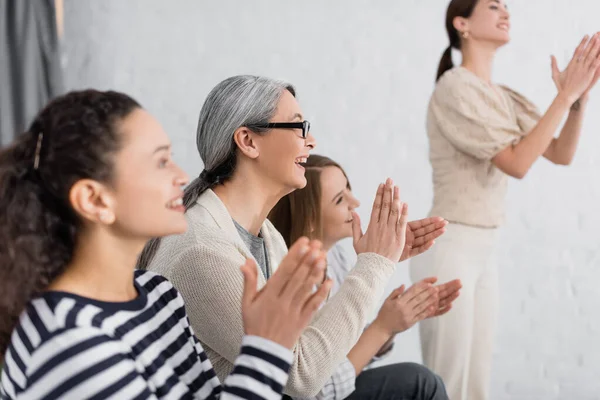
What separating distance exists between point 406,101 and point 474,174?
1005 millimetres

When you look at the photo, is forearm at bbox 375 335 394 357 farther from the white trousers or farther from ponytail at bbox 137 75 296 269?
ponytail at bbox 137 75 296 269

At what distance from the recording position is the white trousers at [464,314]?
6.43 ft

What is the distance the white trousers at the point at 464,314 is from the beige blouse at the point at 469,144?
0.06 m

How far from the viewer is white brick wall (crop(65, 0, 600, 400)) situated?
291cm

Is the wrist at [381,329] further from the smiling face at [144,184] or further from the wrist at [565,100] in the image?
the wrist at [565,100]

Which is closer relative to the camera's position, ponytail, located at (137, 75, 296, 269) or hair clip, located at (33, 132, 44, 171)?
hair clip, located at (33, 132, 44, 171)

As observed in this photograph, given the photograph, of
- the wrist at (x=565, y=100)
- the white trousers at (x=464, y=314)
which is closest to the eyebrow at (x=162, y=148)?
the white trousers at (x=464, y=314)

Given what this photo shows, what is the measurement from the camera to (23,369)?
813mm

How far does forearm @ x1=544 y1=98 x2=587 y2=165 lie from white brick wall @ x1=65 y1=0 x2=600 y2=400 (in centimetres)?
74

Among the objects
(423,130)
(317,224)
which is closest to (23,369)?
(317,224)

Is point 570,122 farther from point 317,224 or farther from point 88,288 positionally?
point 88,288

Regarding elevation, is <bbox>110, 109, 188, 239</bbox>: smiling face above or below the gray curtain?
above

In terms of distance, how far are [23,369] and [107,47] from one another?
251 centimetres

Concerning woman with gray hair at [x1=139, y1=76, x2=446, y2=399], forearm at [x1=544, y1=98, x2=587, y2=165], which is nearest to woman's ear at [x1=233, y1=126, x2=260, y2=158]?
woman with gray hair at [x1=139, y1=76, x2=446, y2=399]
